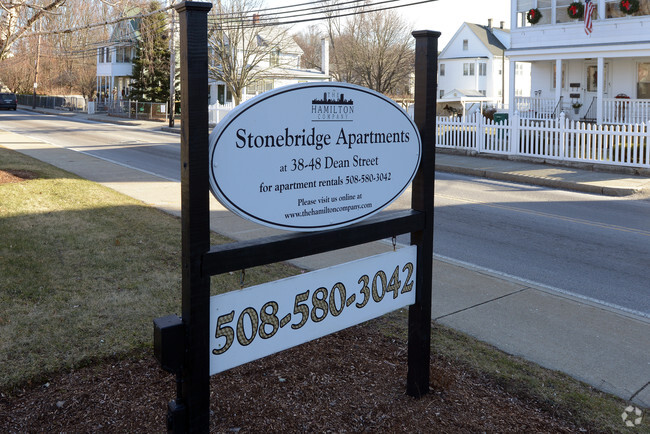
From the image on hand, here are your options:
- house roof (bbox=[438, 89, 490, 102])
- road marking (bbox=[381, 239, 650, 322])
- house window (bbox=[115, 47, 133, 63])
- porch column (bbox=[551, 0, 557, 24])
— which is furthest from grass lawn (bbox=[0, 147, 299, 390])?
house window (bbox=[115, 47, 133, 63])

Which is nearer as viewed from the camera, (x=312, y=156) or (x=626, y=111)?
(x=312, y=156)

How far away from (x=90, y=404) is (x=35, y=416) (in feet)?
0.98

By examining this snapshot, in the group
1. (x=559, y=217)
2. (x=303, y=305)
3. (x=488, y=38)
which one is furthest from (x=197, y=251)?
(x=488, y=38)

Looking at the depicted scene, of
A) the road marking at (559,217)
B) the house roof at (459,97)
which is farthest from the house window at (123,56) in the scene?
the road marking at (559,217)

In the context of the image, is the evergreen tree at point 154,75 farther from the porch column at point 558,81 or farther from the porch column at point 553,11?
the porch column at point 558,81

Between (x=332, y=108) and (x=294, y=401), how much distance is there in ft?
5.80

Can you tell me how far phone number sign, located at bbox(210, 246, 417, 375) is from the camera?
310 centimetres

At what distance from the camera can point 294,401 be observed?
383 centimetres

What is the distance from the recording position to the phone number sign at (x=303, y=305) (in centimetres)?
310

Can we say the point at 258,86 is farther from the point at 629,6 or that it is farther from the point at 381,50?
the point at 629,6

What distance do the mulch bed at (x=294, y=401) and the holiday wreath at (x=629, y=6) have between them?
20.7 metres

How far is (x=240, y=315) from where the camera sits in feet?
10.3

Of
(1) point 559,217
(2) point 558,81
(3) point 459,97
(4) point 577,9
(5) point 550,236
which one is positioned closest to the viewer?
(5) point 550,236

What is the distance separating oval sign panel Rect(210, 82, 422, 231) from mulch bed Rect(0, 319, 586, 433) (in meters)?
1.15
